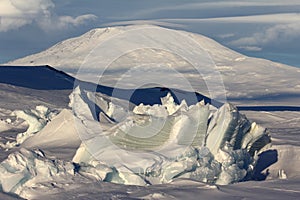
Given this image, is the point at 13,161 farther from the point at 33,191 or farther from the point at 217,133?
the point at 217,133

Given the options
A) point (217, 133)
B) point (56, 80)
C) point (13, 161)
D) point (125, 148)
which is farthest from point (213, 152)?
point (56, 80)

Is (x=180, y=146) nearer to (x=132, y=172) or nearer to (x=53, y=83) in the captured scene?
(x=132, y=172)

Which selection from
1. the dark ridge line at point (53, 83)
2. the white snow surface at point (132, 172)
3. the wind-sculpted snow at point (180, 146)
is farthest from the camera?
the dark ridge line at point (53, 83)

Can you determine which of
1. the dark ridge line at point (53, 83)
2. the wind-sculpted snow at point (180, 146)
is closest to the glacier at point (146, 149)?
the wind-sculpted snow at point (180, 146)

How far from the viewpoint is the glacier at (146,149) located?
2742 cm

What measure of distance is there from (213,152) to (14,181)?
9475 mm

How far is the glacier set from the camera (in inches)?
1080

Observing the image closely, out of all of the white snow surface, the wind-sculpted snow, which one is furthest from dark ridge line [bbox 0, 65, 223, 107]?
the wind-sculpted snow

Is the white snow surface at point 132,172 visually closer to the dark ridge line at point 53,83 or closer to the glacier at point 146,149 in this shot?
the glacier at point 146,149

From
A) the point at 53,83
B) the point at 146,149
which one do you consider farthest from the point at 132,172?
the point at 53,83

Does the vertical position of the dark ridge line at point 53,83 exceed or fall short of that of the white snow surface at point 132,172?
it exceeds it

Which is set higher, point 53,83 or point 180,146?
point 53,83

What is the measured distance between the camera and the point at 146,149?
32.5m

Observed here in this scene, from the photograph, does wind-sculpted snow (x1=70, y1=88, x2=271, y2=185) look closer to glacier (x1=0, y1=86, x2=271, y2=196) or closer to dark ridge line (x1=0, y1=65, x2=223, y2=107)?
glacier (x1=0, y1=86, x2=271, y2=196)
